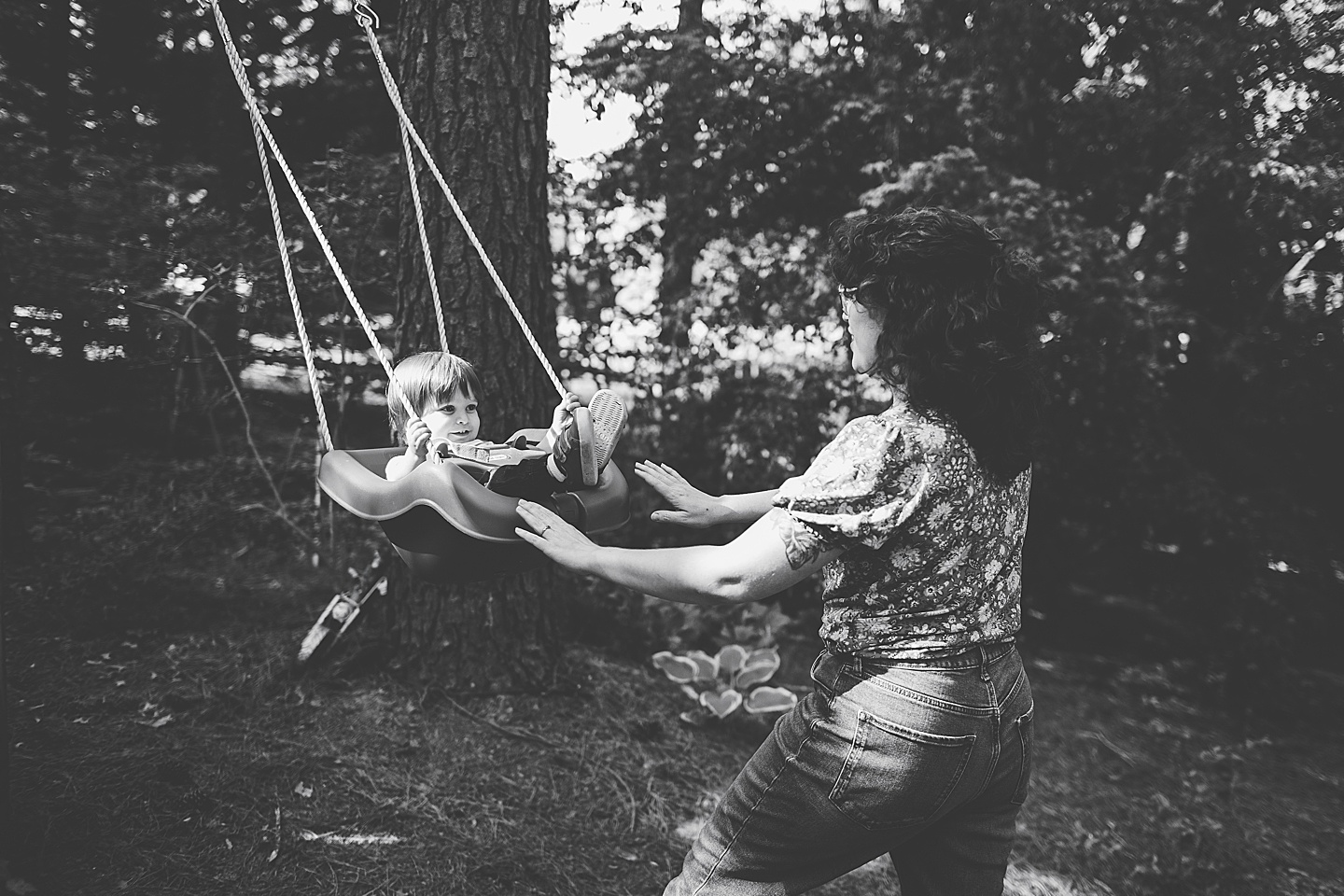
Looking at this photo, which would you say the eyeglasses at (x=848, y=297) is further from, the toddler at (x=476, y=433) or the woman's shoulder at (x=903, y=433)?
the toddler at (x=476, y=433)

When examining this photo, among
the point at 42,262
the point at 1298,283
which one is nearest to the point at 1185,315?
the point at 1298,283

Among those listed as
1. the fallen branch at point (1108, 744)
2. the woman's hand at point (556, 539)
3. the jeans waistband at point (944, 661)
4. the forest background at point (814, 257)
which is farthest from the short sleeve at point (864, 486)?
the fallen branch at point (1108, 744)

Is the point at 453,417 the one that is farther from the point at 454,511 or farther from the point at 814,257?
the point at 814,257

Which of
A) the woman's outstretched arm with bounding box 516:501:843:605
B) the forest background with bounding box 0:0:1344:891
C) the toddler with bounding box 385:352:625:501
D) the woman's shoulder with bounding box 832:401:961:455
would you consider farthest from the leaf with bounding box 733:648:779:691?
the woman's shoulder with bounding box 832:401:961:455

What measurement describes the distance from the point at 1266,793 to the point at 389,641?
369 centimetres

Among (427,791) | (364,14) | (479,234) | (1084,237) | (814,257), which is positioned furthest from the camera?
(814,257)

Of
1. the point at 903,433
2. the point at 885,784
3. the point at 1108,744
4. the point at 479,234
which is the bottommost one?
the point at 1108,744

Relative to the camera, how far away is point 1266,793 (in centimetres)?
386

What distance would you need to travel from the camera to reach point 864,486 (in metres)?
1.26

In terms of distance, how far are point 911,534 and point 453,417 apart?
57.8 inches

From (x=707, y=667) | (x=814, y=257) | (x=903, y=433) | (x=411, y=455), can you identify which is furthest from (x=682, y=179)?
(x=903, y=433)

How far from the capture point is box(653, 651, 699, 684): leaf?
11.6 ft

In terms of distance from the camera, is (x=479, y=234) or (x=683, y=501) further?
(x=479, y=234)

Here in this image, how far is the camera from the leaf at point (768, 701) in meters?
3.45
